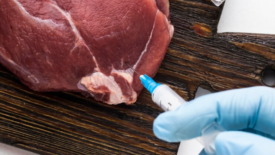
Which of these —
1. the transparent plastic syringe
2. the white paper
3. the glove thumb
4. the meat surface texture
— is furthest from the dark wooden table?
the glove thumb

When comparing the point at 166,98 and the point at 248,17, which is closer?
the point at 166,98

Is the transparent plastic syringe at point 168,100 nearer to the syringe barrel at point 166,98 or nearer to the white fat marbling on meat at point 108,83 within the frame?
the syringe barrel at point 166,98

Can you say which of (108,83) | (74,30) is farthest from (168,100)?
(74,30)

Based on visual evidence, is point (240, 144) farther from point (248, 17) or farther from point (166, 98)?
point (248, 17)

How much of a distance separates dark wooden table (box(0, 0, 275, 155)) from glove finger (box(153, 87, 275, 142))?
45cm

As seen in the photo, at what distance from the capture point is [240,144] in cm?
87

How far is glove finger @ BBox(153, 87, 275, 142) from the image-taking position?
95 cm

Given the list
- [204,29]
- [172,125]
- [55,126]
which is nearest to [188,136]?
[172,125]

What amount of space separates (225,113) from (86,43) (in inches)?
23.4

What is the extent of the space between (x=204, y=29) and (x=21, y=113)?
915mm

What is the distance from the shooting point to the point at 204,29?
1.39 meters

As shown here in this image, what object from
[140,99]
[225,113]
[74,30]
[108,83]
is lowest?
[140,99]

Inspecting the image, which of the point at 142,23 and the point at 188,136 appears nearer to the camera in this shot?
the point at 188,136

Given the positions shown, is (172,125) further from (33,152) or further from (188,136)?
(33,152)
